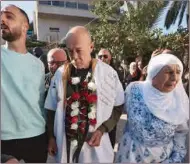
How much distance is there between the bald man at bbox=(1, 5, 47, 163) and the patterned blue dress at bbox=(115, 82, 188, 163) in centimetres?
58

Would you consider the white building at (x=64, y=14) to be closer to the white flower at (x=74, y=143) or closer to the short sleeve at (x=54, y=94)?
the short sleeve at (x=54, y=94)

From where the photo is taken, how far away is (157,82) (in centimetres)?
198

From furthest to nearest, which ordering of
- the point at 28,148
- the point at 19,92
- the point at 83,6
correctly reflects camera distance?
1. the point at 83,6
2. the point at 28,148
3. the point at 19,92

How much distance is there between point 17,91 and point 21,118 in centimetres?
16

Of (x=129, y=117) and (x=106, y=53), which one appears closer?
(x=129, y=117)

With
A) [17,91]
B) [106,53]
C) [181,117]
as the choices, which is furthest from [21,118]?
[106,53]

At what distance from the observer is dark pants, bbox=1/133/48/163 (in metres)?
1.83

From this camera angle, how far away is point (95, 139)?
1.99 metres

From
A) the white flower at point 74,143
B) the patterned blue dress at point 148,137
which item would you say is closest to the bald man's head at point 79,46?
the patterned blue dress at point 148,137

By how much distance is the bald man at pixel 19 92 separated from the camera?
1.78 metres

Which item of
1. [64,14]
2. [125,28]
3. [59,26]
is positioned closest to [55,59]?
[59,26]

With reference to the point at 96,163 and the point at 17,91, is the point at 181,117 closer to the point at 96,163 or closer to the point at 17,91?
the point at 96,163

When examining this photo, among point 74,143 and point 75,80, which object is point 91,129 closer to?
point 74,143

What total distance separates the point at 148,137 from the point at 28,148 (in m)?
0.75
